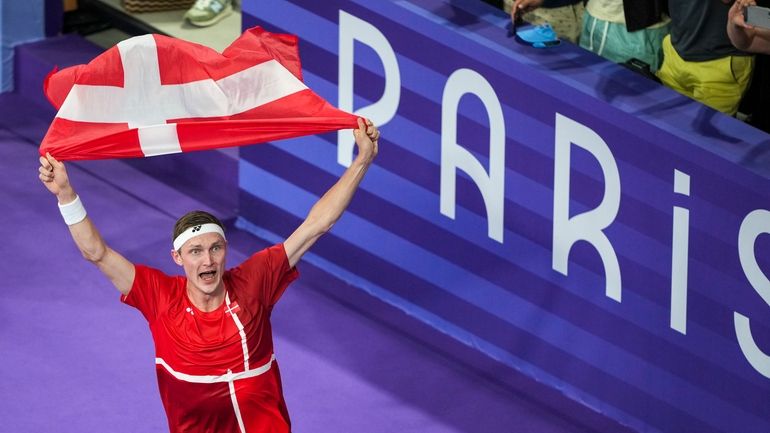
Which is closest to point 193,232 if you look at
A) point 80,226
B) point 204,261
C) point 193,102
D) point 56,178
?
point 204,261

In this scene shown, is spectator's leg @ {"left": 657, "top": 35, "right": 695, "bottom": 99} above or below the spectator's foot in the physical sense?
above

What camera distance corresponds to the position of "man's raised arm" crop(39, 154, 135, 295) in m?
5.62

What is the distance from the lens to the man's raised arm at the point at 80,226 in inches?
221

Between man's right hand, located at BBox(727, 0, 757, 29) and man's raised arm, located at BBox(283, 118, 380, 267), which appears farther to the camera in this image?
man's right hand, located at BBox(727, 0, 757, 29)

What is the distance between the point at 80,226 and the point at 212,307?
1.90 ft

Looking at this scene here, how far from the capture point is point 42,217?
891 centimetres

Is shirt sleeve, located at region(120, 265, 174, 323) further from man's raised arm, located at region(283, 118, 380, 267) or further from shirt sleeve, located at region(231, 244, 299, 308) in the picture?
man's raised arm, located at region(283, 118, 380, 267)

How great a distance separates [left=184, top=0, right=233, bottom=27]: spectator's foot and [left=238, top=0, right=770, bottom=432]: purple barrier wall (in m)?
1.58

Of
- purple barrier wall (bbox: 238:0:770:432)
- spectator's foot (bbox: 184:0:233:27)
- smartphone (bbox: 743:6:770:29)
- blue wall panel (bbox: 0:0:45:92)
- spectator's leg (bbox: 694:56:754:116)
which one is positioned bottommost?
blue wall panel (bbox: 0:0:45:92)

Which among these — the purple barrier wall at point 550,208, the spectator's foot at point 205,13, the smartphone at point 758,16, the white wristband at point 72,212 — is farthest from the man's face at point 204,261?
the spectator's foot at point 205,13

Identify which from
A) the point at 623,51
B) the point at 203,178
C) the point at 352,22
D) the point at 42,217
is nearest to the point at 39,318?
the point at 42,217

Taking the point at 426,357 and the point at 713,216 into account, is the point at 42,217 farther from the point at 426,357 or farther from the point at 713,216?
the point at 713,216

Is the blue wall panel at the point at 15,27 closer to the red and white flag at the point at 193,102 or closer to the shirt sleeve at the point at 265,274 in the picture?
the red and white flag at the point at 193,102

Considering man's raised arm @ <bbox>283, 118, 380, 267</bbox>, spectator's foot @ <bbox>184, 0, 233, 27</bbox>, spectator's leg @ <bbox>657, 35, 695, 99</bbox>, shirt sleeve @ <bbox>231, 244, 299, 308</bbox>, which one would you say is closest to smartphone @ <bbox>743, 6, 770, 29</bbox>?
spectator's leg @ <bbox>657, 35, 695, 99</bbox>
